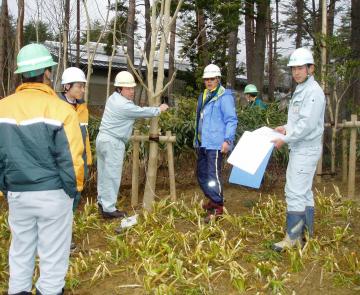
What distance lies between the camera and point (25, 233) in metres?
3.32

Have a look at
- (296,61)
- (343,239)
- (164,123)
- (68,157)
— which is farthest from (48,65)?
(164,123)

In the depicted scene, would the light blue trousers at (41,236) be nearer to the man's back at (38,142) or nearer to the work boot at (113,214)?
the man's back at (38,142)

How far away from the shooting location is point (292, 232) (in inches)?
177

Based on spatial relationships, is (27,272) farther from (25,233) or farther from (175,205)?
(175,205)

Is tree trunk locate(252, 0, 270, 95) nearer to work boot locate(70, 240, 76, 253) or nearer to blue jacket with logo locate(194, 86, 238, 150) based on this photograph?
blue jacket with logo locate(194, 86, 238, 150)

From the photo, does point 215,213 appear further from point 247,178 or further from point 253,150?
point 253,150

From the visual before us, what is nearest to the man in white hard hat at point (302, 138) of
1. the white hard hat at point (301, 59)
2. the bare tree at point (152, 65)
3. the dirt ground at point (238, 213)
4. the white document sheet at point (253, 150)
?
the white hard hat at point (301, 59)

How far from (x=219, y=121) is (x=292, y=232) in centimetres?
167

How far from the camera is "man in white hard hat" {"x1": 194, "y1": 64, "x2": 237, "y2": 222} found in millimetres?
5367

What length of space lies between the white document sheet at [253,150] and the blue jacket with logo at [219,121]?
1.90ft

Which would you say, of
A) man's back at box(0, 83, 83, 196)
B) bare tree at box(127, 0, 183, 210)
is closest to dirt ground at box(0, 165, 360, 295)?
bare tree at box(127, 0, 183, 210)

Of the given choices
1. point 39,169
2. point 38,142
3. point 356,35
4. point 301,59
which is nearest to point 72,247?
point 39,169

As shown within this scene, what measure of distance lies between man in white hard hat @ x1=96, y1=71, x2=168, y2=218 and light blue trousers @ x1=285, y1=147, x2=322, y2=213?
2126 millimetres

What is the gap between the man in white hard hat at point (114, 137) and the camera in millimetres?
5629
